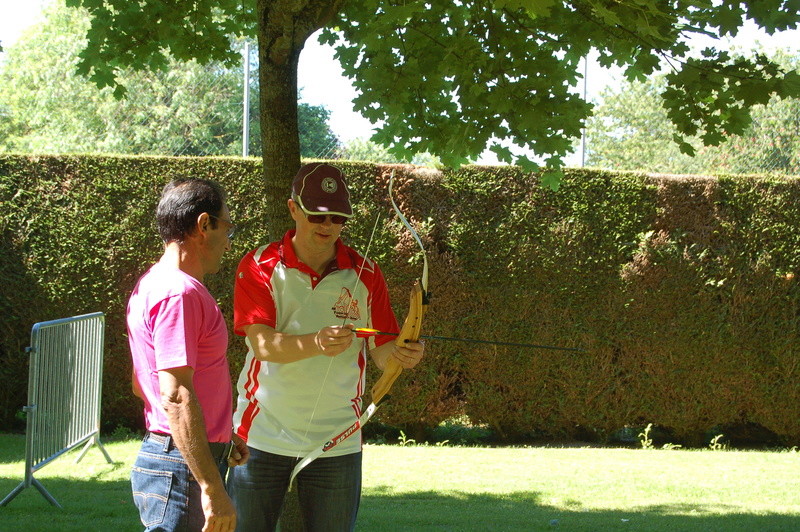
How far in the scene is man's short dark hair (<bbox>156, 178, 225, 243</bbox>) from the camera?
8.10ft

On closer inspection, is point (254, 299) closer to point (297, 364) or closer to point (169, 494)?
point (297, 364)

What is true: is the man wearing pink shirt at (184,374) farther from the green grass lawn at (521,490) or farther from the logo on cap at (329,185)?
the green grass lawn at (521,490)

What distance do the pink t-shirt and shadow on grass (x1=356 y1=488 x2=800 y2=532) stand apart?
3.02m

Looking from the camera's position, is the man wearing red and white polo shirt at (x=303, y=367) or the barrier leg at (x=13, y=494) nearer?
the man wearing red and white polo shirt at (x=303, y=367)

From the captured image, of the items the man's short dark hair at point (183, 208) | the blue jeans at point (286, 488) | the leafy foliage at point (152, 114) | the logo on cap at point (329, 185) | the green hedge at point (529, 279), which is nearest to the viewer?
the man's short dark hair at point (183, 208)

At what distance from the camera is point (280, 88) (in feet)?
12.6

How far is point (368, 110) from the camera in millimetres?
4355

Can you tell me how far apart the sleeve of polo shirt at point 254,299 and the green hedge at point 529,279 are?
18.1 feet

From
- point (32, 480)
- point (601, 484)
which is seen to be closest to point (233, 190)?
point (32, 480)

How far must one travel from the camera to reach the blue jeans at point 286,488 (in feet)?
9.39

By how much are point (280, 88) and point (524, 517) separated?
328cm

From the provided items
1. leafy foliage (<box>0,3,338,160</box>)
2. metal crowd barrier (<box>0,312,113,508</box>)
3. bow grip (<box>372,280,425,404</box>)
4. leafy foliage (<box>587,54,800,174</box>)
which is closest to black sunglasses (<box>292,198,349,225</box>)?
bow grip (<box>372,280,425,404</box>)

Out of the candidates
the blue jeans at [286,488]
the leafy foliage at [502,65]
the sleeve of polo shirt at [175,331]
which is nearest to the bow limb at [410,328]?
the blue jeans at [286,488]

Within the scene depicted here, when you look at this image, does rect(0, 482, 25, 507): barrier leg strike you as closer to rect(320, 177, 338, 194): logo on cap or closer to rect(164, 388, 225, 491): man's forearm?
rect(320, 177, 338, 194): logo on cap
